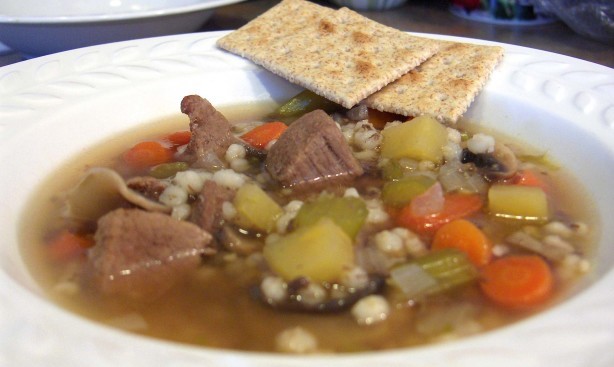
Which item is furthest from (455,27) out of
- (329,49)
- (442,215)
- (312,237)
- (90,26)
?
(312,237)

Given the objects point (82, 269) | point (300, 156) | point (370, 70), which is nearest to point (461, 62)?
point (370, 70)

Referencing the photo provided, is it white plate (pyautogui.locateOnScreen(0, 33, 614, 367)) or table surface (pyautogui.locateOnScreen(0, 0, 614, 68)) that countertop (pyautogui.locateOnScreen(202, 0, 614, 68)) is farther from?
white plate (pyautogui.locateOnScreen(0, 33, 614, 367))

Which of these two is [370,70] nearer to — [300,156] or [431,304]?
[300,156]

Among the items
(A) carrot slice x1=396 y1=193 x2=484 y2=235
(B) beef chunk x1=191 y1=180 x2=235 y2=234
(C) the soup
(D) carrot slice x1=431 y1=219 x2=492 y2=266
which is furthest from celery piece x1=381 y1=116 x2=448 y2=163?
(B) beef chunk x1=191 y1=180 x2=235 y2=234

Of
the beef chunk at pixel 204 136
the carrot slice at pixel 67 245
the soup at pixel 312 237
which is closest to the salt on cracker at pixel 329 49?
the soup at pixel 312 237

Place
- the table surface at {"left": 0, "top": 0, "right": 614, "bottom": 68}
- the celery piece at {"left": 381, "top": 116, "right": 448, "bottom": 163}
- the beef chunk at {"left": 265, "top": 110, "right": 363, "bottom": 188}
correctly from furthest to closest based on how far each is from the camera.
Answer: the table surface at {"left": 0, "top": 0, "right": 614, "bottom": 68} → the celery piece at {"left": 381, "top": 116, "right": 448, "bottom": 163} → the beef chunk at {"left": 265, "top": 110, "right": 363, "bottom": 188}

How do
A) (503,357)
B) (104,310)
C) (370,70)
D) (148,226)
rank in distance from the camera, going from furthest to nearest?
(370,70), (148,226), (104,310), (503,357)
